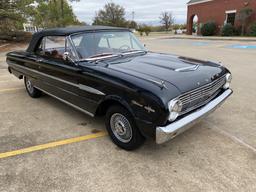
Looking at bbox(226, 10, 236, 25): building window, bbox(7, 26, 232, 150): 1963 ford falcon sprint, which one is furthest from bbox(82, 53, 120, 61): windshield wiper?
bbox(226, 10, 236, 25): building window

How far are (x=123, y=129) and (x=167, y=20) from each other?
193 feet

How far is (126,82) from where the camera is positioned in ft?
9.22

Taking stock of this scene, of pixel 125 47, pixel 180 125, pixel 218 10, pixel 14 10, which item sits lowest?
pixel 180 125

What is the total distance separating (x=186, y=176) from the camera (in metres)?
2.64

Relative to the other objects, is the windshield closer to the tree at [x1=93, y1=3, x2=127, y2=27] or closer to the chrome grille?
the chrome grille

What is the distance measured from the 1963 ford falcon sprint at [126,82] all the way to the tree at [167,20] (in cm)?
5655

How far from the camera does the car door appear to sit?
360cm

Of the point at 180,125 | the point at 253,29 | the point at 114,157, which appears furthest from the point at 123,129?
the point at 253,29

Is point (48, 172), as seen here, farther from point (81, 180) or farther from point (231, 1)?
point (231, 1)

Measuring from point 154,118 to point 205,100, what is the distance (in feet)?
3.52

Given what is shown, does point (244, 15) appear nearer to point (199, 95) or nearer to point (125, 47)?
point (125, 47)

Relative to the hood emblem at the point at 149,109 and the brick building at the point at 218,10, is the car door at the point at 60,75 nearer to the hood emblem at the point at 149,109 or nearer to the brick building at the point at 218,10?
the hood emblem at the point at 149,109

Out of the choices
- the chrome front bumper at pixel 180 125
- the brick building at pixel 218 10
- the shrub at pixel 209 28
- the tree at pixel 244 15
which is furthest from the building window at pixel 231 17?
the chrome front bumper at pixel 180 125

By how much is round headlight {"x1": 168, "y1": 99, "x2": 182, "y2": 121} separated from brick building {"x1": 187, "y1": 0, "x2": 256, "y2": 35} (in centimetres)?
2935
